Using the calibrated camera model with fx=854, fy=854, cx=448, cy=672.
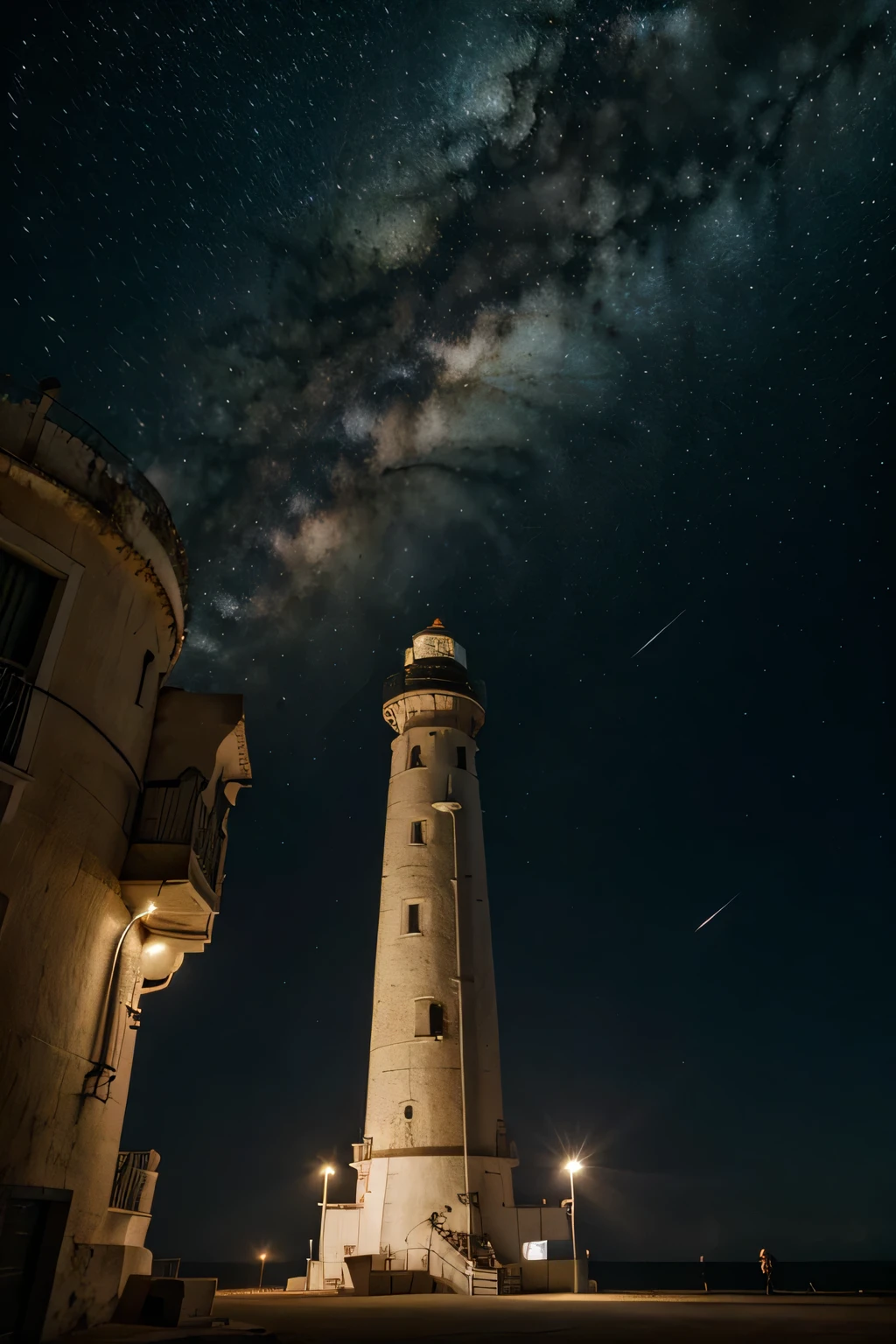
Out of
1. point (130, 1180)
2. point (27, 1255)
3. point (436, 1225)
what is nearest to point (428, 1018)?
point (436, 1225)

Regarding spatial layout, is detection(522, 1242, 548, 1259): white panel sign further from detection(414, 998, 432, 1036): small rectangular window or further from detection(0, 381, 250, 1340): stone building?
detection(0, 381, 250, 1340): stone building

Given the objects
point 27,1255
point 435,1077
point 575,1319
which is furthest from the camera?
point 435,1077

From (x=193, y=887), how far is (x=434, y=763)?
23.1m

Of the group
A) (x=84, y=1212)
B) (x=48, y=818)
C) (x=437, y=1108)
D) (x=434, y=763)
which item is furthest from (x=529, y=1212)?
(x=48, y=818)

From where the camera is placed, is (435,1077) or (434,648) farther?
(434,648)

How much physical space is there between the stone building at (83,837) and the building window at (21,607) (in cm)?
3

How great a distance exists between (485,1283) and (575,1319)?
12.0 meters

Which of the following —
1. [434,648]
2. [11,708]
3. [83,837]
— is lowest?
[83,837]

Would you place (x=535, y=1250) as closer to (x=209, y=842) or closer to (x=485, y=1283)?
(x=485, y=1283)

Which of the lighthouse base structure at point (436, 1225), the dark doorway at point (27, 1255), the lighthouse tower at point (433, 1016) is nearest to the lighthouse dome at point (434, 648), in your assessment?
the lighthouse tower at point (433, 1016)

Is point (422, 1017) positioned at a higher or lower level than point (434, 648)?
lower

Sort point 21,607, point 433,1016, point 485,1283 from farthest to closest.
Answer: point 433,1016 → point 485,1283 → point 21,607

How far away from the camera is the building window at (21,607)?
1221 centimetres

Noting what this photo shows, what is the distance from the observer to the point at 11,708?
11.9 metres
